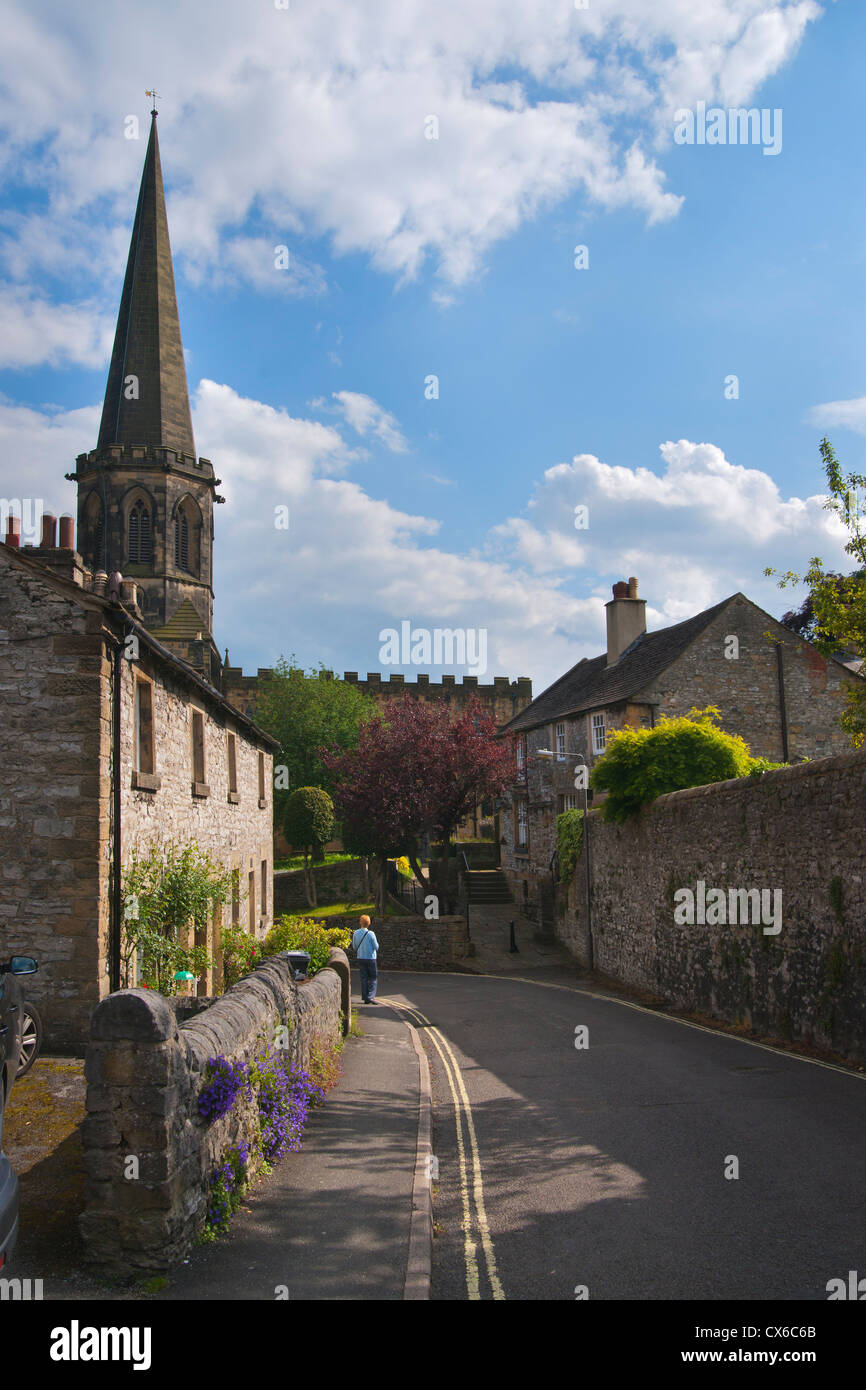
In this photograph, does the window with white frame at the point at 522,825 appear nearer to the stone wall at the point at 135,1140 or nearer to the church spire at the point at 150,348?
the church spire at the point at 150,348

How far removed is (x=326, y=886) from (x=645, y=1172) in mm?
33339

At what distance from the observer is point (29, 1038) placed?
346 inches

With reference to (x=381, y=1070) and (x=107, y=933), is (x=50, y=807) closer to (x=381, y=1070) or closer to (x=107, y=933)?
(x=107, y=933)

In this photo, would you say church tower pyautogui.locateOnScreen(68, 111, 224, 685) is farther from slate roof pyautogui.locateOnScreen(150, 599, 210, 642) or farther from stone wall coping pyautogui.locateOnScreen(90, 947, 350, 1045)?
stone wall coping pyautogui.locateOnScreen(90, 947, 350, 1045)

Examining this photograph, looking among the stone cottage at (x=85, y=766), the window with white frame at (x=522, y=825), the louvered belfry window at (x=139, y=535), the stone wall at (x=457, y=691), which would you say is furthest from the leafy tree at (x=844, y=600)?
the stone wall at (x=457, y=691)

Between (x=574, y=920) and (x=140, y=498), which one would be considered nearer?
(x=574, y=920)

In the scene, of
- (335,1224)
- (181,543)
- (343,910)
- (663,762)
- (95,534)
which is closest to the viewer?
(335,1224)

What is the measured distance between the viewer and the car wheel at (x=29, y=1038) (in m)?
8.55

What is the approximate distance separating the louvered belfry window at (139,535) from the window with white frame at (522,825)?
20623 millimetres

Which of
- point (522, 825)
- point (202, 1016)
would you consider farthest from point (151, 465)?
point (202, 1016)

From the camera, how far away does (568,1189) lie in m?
7.27

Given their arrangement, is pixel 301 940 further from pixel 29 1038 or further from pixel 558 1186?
pixel 558 1186

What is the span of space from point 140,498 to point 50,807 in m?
37.5
